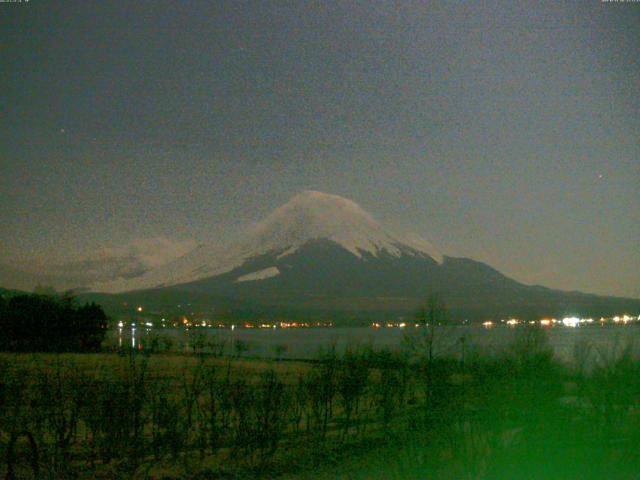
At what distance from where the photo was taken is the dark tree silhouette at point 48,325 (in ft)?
126

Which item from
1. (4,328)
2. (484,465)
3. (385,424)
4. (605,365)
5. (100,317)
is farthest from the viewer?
(100,317)

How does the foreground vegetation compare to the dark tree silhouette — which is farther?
the dark tree silhouette

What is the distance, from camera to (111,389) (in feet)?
32.3

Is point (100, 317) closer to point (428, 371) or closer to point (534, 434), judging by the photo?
point (428, 371)

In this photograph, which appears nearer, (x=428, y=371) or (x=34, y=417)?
(x=34, y=417)

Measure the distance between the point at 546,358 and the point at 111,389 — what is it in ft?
21.1

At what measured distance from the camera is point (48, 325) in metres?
40.1

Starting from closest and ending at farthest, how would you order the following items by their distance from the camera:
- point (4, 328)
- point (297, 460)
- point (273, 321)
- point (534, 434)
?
Result: point (534, 434) < point (297, 460) < point (4, 328) < point (273, 321)

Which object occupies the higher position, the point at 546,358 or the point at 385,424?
the point at 546,358

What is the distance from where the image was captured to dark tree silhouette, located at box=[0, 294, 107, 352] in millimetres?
38438

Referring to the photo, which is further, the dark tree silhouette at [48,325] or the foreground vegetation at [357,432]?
the dark tree silhouette at [48,325]

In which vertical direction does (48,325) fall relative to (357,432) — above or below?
above

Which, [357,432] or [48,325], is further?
[48,325]

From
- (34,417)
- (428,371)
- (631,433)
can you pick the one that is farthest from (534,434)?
(34,417)
